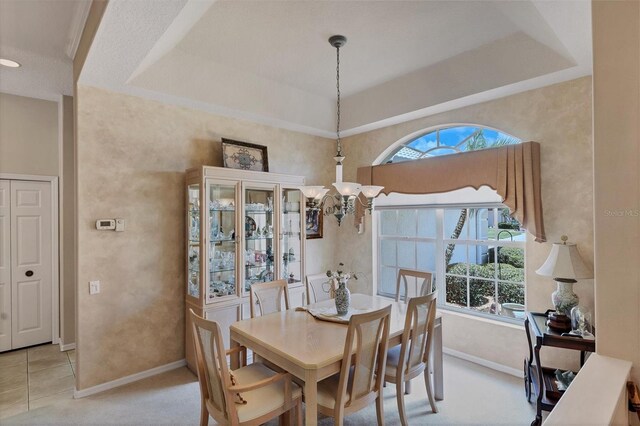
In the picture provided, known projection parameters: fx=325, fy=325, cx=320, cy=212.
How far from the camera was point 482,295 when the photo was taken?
3.64m

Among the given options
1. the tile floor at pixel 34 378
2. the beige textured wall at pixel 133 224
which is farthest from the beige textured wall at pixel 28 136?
the tile floor at pixel 34 378

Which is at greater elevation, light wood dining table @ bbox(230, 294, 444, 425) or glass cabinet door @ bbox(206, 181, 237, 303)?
glass cabinet door @ bbox(206, 181, 237, 303)

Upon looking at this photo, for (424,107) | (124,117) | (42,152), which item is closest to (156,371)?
(124,117)

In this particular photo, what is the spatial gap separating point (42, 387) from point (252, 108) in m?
3.43

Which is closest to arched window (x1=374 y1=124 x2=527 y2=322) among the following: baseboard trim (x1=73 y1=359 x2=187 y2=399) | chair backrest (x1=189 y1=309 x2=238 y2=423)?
baseboard trim (x1=73 y1=359 x2=187 y2=399)

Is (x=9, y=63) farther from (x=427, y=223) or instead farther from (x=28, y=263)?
(x=427, y=223)

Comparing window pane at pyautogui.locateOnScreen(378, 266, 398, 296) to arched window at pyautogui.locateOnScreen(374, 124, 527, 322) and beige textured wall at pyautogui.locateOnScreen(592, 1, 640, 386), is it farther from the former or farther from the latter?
beige textured wall at pyautogui.locateOnScreen(592, 1, 640, 386)

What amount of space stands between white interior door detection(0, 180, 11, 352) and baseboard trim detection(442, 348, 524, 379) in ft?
16.6

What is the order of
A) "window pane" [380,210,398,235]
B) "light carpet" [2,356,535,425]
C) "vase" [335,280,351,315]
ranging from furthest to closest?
"window pane" [380,210,398,235]
"vase" [335,280,351,315]
"light carpet" [2,356,535,425]

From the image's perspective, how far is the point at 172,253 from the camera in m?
3.43

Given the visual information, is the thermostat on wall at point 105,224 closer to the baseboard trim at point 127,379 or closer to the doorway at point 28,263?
the baseboard trim at point 127,379

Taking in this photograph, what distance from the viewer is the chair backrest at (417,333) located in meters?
2.36

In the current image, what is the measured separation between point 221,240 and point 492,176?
284cm

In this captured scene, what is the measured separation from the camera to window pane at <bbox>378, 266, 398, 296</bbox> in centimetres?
446
